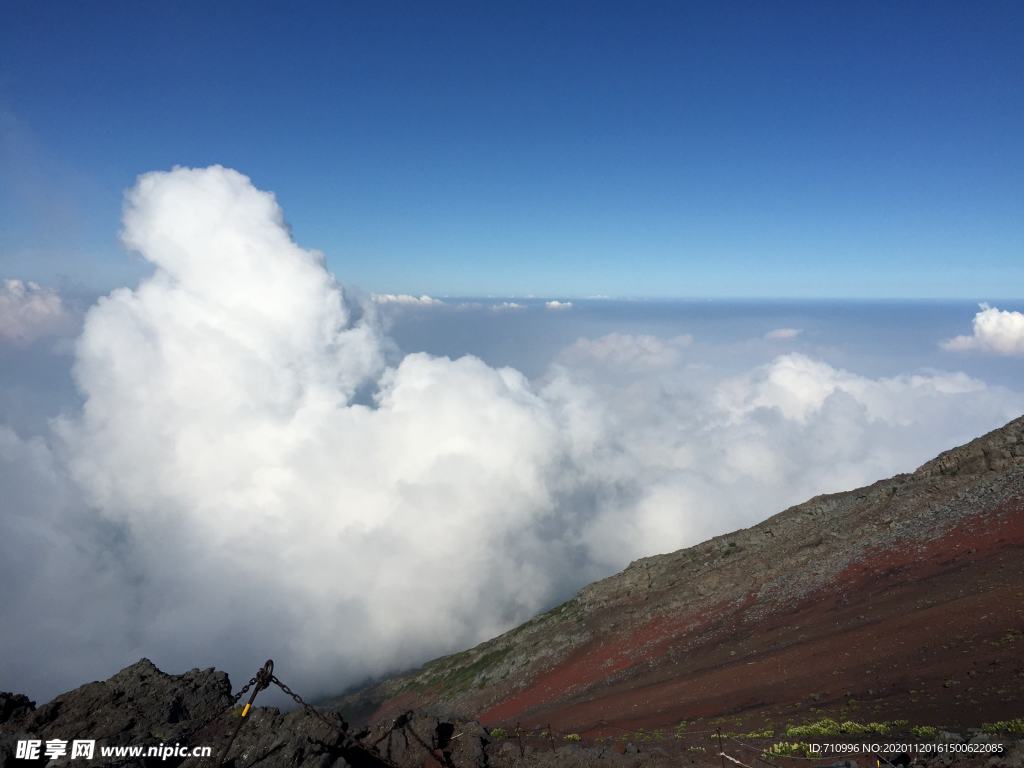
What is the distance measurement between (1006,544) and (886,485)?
2165cm

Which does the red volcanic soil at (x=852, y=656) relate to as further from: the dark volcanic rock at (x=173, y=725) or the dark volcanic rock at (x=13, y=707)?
the dark volcanic rock at (x=13, y=707)

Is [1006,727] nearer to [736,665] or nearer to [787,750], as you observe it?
[787,750]

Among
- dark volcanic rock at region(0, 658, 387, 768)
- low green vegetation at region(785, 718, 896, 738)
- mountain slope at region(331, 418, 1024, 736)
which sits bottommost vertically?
mountain slope at region(331, 418, 1024, 736)

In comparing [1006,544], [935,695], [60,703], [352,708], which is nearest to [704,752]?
[935,695]

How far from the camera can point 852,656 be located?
2525 centimetres

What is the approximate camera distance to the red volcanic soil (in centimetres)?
1961

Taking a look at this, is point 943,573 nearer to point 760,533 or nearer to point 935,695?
point 935,695

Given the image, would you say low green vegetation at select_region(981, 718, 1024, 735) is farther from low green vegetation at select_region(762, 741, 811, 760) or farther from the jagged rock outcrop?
low green vegetation at select_region(762, 741, 811, 760)

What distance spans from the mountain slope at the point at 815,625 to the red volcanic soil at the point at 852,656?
116 mm

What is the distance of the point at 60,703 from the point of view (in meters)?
19.5

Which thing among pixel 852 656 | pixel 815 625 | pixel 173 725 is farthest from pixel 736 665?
pixel 173 725

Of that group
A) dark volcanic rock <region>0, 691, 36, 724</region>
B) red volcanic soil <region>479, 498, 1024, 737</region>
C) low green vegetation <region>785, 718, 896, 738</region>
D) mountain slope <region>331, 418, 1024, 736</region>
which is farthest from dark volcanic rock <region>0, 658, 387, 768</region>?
mountain slope <region>331, 418, 1024, 736</region>

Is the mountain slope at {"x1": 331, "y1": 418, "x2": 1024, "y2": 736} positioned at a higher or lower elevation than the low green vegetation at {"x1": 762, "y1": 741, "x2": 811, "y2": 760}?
lower

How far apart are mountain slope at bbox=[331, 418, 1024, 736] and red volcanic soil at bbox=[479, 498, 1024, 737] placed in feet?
0.38
